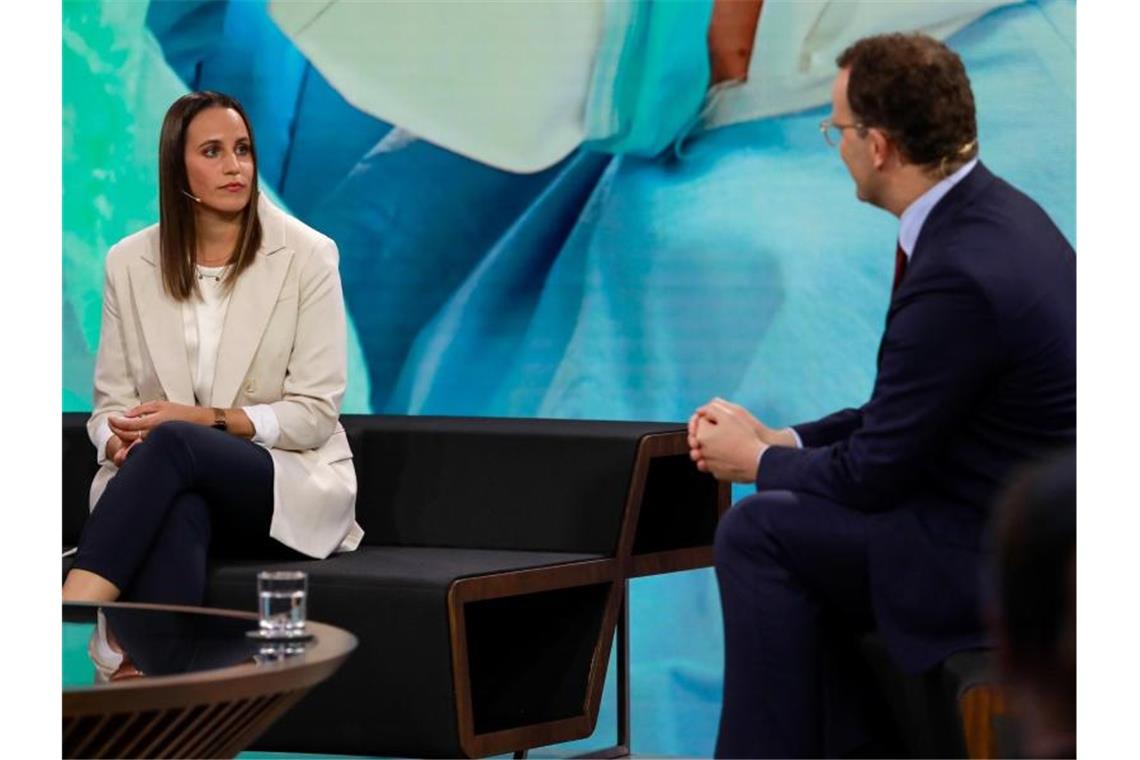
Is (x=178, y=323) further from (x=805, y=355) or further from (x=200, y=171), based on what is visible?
(x=805, y=355)

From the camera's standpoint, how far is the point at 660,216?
14.9ft

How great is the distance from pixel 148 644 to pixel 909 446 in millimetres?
1192

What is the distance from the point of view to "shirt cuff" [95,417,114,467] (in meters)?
3.99

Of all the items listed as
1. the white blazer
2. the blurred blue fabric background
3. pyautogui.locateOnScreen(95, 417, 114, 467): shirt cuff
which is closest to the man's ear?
the blurred blue fabric background

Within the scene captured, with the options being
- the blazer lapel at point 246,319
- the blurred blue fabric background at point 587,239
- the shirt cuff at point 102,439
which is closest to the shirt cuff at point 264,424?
the blazer lapel at point 246,319

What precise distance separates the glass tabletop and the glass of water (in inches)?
1.5

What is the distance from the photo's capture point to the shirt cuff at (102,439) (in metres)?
3.99

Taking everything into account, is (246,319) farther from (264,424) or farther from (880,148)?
(880,148)

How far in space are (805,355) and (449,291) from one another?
36.0 inches

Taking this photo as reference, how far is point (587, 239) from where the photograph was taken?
459cm

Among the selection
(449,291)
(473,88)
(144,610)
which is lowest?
(144,610)

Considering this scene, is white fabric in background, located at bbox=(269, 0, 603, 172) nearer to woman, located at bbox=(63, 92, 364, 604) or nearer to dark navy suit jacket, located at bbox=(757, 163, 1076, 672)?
woman, located at bbox=(63, 92, 364, 604)

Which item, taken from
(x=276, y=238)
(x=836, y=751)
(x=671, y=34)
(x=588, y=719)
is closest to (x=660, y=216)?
(x=671, y=34)
